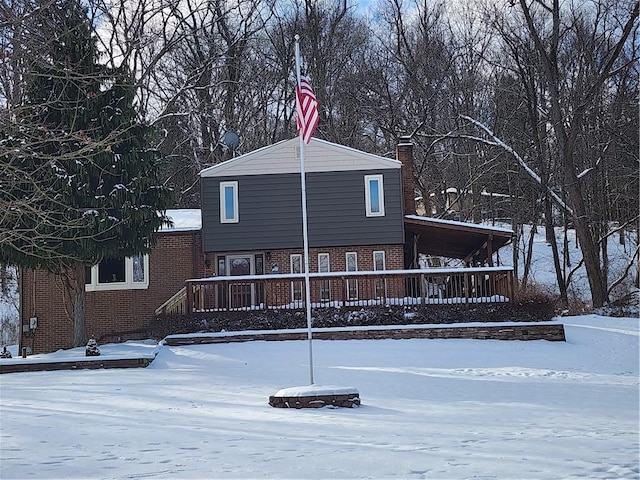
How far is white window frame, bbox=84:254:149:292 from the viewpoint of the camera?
74.1 ft

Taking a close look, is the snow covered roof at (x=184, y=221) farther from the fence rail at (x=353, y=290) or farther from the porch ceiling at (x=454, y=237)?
the porch ceiling at (x=454, y=237)

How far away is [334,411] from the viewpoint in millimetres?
9047

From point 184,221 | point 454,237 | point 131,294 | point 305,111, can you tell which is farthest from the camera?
point 184,221

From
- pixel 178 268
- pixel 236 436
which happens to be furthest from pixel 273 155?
pixel 236 436

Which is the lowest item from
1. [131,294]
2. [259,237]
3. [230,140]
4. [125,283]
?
[131,294]

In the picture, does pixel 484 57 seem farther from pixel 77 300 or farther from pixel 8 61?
pixel 8 61

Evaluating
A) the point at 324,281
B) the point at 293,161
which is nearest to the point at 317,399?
the point at 324,281

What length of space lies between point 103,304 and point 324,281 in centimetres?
751

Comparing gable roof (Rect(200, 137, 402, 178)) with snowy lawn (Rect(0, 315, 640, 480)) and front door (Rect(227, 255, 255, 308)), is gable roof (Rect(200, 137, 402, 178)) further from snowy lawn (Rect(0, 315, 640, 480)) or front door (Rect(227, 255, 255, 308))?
snowy lawn (Rect(0, 315, 640, 480))

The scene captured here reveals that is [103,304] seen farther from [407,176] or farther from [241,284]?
[407,176]

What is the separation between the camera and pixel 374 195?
908 inches

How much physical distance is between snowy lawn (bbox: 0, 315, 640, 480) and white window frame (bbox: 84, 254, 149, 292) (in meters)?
7.18

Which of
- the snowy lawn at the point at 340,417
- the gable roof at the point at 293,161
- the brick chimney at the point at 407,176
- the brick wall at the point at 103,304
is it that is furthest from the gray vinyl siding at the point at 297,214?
the snowy lawn at the point at 340,417

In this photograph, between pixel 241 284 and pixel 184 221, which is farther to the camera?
pixel 184 221
